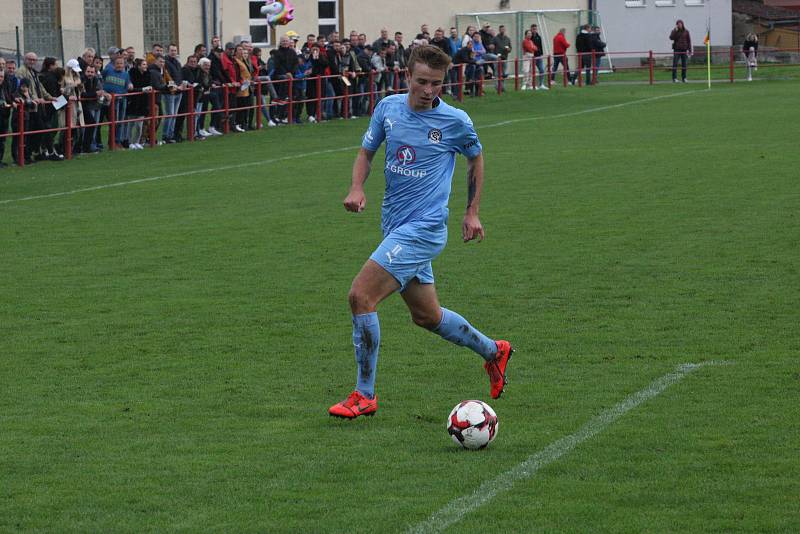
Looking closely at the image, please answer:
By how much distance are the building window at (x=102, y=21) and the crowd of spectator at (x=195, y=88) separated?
5.28 meters

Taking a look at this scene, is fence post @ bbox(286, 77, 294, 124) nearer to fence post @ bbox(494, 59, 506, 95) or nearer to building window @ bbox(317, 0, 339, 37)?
fence post @ bbox(494, 59, 506, 95)

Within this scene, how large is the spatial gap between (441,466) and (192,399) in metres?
2.04

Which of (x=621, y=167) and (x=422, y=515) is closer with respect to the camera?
(x=422, y=515)

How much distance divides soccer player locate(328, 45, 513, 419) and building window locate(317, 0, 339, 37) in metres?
36.6

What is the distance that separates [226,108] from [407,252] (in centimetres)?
2227

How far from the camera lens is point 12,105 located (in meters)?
22.6

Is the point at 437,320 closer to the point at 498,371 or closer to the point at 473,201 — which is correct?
the point at 498,371

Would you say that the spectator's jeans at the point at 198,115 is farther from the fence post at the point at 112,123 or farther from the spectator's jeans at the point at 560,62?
the spectator's jeans at the point at 560,62

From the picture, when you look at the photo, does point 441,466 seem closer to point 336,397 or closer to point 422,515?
point 422,515

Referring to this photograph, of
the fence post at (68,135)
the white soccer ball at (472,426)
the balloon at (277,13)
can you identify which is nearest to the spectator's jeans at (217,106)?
the fence post at (68,135)

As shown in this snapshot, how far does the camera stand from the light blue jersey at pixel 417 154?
757cm

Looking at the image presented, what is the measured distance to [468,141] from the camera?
770cm

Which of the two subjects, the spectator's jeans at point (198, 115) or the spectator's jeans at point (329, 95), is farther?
the spectator's jeans at point (329, 95)

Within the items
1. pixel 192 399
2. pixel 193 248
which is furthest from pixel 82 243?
pixel 192 399
